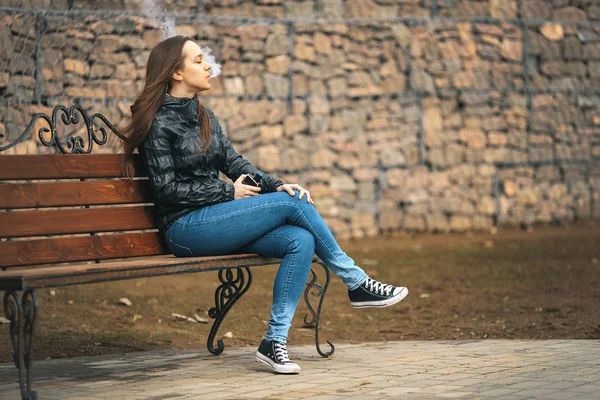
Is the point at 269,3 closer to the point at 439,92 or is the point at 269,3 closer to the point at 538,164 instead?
the point at 439,92

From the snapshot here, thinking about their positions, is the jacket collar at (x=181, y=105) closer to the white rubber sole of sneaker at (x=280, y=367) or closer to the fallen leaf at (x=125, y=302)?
the white rubber sole of sneaker at (x=280, y=367)

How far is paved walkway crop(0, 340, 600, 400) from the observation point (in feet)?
14.9

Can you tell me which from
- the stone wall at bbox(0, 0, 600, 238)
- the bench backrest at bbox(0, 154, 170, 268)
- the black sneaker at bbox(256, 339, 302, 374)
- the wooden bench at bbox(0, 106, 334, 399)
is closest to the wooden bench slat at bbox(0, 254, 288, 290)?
the wooden bench at bbox(0, 106, 334, 399)

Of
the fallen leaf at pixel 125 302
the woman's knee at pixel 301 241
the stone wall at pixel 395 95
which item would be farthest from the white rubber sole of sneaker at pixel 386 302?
the stone wall at pixel 395 95

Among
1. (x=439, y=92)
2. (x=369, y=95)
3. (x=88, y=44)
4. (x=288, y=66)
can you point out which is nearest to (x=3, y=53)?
(x=88, y=44)

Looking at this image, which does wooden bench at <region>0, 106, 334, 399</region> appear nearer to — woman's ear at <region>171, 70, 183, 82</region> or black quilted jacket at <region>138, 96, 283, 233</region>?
black quilted jacket at <region>138, 96, 283, 233</region>

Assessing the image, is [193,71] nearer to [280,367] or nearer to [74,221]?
[74,221]

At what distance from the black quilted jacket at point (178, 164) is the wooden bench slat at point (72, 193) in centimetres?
17

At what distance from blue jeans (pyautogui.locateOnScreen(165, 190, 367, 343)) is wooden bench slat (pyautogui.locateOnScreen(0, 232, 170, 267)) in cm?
22

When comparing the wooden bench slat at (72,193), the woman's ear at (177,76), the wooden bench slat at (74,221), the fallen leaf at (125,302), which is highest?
A: the woman's ear at (177,76)

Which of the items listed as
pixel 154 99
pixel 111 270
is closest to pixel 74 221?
pixel 111 270

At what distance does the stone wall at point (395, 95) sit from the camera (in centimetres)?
1135

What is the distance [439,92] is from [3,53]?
5.96 meters

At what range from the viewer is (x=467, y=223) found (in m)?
13.7
